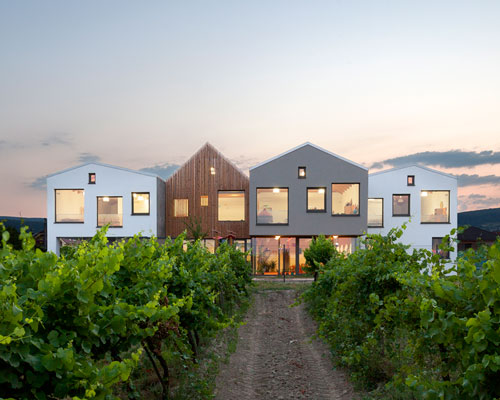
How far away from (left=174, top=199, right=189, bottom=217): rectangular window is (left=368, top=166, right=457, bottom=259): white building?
43.8ft

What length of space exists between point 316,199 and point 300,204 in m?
1.21

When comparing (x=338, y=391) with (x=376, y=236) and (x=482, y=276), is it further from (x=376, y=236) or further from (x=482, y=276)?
(x=482, y=276)

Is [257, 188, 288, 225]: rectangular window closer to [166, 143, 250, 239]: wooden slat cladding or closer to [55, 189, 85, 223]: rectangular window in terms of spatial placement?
[166, 143, 250, 239]: wooden slat cladding

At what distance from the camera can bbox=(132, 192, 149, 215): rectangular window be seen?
95.5 feet

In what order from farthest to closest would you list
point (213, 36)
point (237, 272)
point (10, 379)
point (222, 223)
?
point (222, 223)
point (213, 36)
point (237, 272)
point (10, 379)

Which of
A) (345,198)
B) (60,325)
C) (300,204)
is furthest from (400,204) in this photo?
(60,325)

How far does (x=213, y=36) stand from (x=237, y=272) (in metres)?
12.0

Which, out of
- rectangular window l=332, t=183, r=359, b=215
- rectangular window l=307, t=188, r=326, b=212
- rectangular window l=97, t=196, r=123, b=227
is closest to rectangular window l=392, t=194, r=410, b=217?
rectangular window l=332, t=183, r=359, b=215

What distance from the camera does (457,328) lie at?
3.20 meters

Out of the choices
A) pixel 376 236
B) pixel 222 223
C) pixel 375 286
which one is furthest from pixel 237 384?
pixel 222 223

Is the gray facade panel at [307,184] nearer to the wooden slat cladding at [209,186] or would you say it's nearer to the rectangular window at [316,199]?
the rectangular window at [316,199]

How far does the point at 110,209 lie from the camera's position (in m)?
29.7

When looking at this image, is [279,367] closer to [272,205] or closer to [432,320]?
[432,320]

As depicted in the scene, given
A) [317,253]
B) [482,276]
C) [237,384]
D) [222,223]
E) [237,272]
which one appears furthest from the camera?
[222,223]
